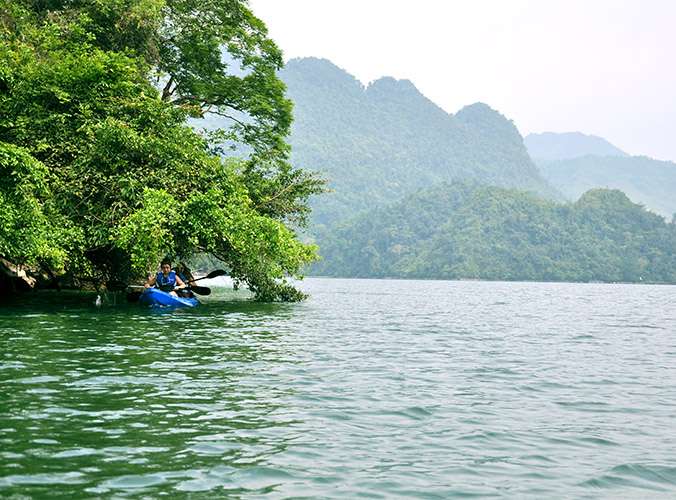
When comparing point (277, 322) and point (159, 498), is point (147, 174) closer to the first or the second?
point (277, 322)

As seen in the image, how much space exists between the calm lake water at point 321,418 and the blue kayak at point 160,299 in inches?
327

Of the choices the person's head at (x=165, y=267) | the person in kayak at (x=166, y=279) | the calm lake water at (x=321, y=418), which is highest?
the person's head at (x=165, y=267)

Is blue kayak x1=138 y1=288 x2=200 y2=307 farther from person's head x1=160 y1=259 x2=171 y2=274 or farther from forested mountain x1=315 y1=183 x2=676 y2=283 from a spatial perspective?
forested mountain x1=315 y1=183 x2=676 y2=283

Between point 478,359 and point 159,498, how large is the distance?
11.1m

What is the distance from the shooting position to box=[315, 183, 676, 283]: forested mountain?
6152 inches

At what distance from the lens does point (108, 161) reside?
82.7ft

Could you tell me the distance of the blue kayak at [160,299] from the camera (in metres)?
26.3

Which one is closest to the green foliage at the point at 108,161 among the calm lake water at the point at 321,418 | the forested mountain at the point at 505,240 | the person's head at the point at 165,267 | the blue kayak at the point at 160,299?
the person's head at the point at 165,267

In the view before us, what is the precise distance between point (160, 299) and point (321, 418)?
60.9ft

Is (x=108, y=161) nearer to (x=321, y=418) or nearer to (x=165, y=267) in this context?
(x=165, y=267)

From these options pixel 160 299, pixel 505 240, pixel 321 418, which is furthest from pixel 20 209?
pixel 505 240

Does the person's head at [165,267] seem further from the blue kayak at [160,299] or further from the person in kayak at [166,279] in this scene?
the blue kayak at [160,299]

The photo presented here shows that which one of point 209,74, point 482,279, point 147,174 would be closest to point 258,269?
point 147,174

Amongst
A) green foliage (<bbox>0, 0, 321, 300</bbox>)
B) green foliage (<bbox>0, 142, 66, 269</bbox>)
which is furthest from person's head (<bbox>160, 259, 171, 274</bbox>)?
green foliage (<bbox>0, 142, 66, 269</bbox>)
